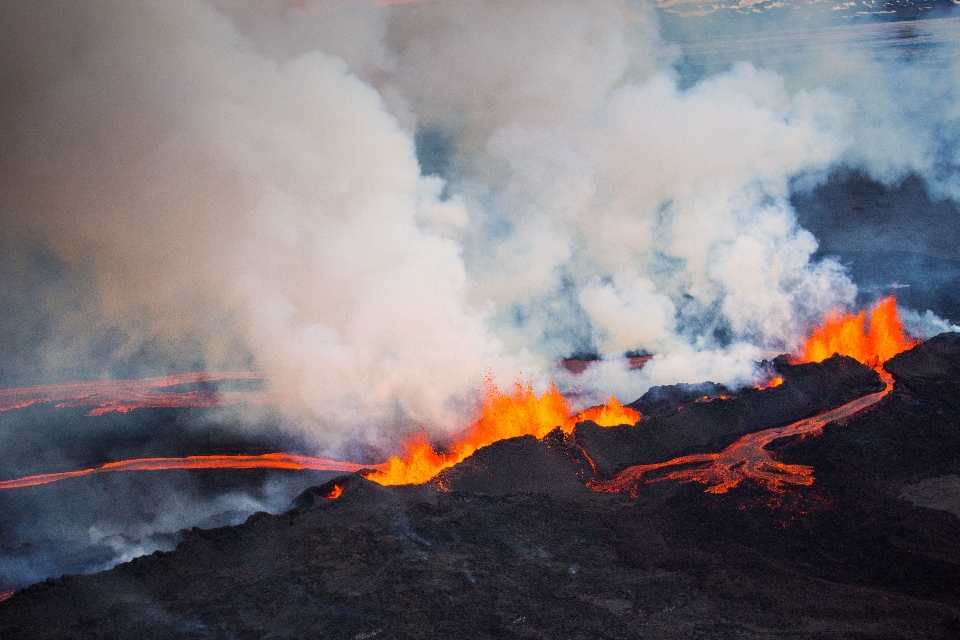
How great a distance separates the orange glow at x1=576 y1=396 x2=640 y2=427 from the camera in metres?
18.8

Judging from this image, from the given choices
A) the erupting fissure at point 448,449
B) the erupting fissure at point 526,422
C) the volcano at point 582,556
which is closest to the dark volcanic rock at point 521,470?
the volcano at point 582,556

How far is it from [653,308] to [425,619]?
1723 centimetres

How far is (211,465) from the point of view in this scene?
18.8 meters

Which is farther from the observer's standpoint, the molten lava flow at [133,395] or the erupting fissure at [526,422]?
the molten lava flow at [133,395]

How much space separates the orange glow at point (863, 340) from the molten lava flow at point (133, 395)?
1588 cm

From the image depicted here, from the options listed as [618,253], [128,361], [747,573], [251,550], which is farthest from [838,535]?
[128,361]

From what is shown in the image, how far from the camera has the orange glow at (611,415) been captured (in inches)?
740

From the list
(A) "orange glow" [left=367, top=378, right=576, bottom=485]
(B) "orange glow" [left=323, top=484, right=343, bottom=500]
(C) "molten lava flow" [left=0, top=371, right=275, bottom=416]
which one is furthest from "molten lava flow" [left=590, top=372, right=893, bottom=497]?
(C) "molten lava flow" [left=0, top=371, right=275, bottom=416]

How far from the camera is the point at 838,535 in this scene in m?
13.7

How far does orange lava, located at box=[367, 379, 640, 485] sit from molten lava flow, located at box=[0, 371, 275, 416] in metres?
6.44

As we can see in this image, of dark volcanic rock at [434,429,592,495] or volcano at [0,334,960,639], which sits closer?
volcano at [0,334,960,639]

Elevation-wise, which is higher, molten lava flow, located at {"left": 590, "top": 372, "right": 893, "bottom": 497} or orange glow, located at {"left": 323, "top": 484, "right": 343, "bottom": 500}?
orange glow, located at {"left": 323, "top": 484, "right": 343, "bottom": 500}

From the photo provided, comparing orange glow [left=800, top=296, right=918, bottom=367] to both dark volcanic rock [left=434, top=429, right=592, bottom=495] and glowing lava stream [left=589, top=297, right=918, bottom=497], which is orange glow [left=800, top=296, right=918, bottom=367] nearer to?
glowing lava stream [left=589, top=297, right=918, bottom=497]

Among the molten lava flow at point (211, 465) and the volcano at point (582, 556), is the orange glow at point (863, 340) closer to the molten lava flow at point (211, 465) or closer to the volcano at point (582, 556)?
the volcano at point (582, 556)
